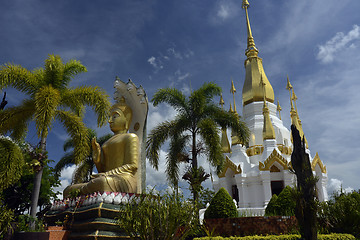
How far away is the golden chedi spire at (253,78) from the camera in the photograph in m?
31.7

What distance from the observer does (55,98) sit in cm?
1074

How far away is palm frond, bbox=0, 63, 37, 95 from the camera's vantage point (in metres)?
11.1

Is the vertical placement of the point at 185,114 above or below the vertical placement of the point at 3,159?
above

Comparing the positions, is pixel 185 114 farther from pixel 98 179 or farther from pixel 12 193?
pixel 12 193

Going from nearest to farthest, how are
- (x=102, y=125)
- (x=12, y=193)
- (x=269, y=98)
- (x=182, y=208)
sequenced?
1. (x=182, y=208)
2. (x=102, y=125)
3. (x=12, y=193)
4. (x=269, y=98)

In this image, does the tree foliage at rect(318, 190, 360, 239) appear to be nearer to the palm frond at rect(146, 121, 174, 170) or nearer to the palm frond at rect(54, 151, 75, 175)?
the palm frond at rect(146, 121, 174, 170)

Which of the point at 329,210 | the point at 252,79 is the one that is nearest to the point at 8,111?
the point at 329,210

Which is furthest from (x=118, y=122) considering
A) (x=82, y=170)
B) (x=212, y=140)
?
(x=82, y=170)

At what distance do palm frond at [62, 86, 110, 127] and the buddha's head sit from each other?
1.13 metres

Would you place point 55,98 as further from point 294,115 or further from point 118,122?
point 294,115

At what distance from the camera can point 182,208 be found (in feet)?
25.8

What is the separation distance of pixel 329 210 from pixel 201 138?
18.1ft

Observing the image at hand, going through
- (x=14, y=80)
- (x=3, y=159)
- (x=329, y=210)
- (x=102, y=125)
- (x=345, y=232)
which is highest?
(x=14, y=80)

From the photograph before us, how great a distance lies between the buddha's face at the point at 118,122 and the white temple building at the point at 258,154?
12816mm
